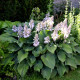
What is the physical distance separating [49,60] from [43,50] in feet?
0.91

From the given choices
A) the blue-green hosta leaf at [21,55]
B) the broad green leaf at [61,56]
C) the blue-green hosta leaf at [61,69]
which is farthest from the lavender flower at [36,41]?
the blue-green hosta leaf at [61,69]

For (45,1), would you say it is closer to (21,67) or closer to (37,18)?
(37,18)

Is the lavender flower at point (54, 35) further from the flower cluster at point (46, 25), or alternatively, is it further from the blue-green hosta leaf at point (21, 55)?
the blue-green hosta leaf at point (21, 55)

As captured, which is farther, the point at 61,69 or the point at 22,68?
the point at 61,69

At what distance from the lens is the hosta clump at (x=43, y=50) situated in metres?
3.71

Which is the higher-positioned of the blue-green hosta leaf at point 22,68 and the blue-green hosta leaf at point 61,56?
the blue-green hosta leaf at point 61,56

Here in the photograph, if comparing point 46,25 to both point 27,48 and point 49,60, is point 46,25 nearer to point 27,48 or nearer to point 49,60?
point 27,48

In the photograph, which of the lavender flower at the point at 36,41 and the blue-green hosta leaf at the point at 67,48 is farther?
the blue-green hosta leaf at the point at 67,48

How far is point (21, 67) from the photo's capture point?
12.4ft

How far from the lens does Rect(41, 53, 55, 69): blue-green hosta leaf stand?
11.9 feet

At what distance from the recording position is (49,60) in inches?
145

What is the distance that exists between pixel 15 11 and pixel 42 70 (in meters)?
2.17

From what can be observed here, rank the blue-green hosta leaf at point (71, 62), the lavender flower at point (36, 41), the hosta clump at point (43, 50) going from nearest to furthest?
the lavender flower at point (36, 41) → the hosta clump at point (43, 50) → the blue-green hosta leaf at point (71, 62)

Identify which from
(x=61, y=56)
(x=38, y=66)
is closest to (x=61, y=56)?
(x=61, y=56)
